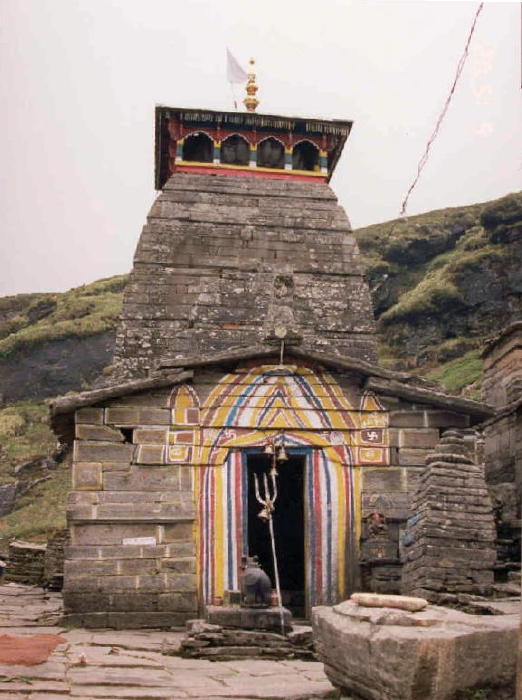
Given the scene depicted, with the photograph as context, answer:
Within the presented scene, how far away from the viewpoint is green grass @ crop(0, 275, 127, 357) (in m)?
49.0

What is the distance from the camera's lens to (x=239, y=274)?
67.8ft

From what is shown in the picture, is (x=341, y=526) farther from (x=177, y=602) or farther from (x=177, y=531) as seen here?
(x=177, y=602)

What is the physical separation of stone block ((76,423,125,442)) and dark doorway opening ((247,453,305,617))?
4.41m

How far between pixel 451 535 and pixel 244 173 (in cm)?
1382

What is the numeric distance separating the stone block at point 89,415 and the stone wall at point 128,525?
0.01 metres

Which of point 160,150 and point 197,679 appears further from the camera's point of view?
point 160,150

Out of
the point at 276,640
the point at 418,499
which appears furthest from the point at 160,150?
the point at 276,640

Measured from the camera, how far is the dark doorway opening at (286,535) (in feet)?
59.3

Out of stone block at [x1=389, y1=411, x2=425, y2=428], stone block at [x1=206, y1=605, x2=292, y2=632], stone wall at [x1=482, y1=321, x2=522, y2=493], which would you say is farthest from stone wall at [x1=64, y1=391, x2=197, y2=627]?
stone wall at [x1=482, y1=321, x2=522, y2=493]

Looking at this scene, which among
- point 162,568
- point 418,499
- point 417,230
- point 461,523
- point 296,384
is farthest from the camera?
point 417,230

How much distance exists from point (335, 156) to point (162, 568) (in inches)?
539

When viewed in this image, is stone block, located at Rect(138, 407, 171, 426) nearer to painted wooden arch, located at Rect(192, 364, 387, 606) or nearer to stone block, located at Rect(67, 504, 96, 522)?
painted wooden arch, located at Rect(192, 364, 387, 606)

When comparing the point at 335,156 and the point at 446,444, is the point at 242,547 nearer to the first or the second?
the point at 446,444

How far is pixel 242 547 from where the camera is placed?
1380cm
